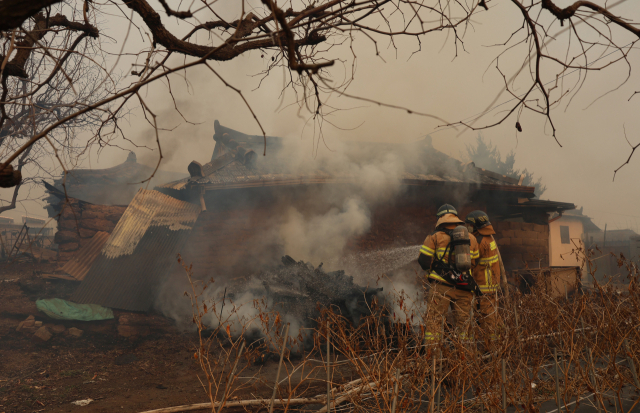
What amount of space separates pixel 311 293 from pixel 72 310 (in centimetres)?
476

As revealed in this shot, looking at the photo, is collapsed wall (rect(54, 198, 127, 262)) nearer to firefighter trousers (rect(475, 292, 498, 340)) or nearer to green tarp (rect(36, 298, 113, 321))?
green tarp (rect(36, 298, 113, 321))

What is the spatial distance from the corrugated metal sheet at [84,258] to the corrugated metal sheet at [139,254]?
173 cm

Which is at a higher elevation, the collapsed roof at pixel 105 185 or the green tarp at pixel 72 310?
the collapsed roof at pixel 105 185

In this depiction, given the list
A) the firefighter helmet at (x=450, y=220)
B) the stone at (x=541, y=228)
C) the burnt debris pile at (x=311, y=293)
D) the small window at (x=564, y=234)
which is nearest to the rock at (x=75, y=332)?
the burnt debris pile at (x=311, y=293)

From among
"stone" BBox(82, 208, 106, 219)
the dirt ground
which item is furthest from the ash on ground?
"stone" BBox(82, 208, 106, 219)

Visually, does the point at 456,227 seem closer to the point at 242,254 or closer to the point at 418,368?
the point at 418,368

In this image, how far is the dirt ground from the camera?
4398 mm

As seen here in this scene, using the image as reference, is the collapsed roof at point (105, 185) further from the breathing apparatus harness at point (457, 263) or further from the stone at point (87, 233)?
the breathing apparatus harness at point (457, 263)

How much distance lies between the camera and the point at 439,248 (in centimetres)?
486

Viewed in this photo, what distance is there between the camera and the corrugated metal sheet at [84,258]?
9.52 m

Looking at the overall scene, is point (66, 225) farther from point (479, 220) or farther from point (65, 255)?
point (479, 220)

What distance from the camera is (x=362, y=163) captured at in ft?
35.4

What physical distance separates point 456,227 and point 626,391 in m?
2.34

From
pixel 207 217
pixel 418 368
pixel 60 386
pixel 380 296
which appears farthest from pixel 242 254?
pixel 418 368
